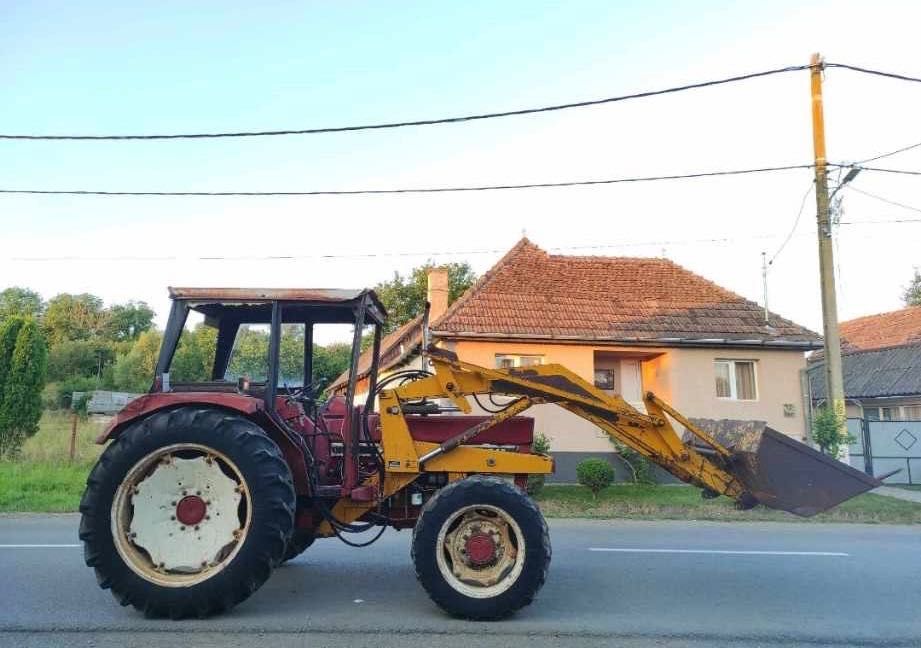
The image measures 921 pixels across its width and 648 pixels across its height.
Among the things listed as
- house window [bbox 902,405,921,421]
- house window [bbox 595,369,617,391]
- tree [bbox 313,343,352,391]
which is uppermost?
house window [bbox 595,369,617,391]

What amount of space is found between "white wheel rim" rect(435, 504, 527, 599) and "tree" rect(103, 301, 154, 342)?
69.2 m

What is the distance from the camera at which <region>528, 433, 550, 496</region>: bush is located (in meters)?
12.2

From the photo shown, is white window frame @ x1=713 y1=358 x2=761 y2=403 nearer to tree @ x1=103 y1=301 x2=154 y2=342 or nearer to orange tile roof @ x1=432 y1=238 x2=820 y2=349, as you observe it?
orange tile roof @ x1=432 y1=238 x2=820 y2=349

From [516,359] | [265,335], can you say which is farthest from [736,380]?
[265,335]

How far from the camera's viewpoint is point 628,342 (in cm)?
1525

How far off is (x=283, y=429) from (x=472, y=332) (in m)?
9.82

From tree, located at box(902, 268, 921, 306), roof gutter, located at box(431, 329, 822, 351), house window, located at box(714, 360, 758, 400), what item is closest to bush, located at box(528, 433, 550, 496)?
roof gutter, located at box(431, 329, 822, 351)

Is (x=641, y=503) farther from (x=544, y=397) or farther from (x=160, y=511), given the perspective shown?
(x=160, y=511)

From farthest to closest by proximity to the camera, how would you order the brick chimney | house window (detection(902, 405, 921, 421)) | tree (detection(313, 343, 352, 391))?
house window (detection(902, 405, 921, 421)) < the brick chimney < tree (detection(313, 343, 352, 391))

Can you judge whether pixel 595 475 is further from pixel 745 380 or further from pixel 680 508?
pixel 745 380

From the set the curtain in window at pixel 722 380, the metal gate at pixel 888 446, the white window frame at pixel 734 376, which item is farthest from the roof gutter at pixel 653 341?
the metal gate at pixel 888 446

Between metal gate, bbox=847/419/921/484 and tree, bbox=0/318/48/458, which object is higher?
tree, bbox=0/318/48/458

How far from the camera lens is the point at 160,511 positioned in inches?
181

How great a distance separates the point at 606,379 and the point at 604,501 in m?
4.92
